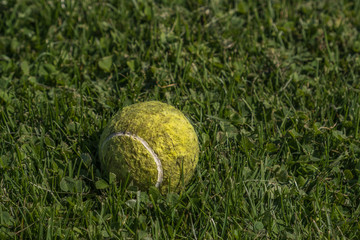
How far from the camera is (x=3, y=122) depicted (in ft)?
10.2

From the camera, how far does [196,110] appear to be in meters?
3.25

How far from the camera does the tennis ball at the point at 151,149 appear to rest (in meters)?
2.53

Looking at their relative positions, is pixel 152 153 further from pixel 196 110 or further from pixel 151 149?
pixel 196 110

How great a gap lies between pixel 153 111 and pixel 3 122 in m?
1.12

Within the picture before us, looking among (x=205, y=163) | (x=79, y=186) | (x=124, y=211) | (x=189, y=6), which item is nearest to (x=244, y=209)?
(x=205, y=163)

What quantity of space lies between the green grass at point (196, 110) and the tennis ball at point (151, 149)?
90mm

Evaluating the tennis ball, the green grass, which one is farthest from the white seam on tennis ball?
the green grass

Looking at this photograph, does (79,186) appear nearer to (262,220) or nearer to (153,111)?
(153,111)

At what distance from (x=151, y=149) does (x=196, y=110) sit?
31.8 inches

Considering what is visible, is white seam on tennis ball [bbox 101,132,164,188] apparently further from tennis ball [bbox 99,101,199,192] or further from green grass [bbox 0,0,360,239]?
green grass [bbox 0,0,360,239]

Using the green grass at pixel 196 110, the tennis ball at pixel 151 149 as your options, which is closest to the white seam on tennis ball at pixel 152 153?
the tennis ball at pixel 151 149

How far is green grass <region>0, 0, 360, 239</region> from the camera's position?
2547 millimetres

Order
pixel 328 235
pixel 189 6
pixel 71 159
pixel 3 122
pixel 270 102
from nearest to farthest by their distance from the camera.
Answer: pixel 328 235
pixel 71 159
pixel 3 122
pixel 270 102
pixel 189 6

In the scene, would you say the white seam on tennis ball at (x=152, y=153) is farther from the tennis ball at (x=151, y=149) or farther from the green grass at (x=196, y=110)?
the green grass at (x=196, y=110)
